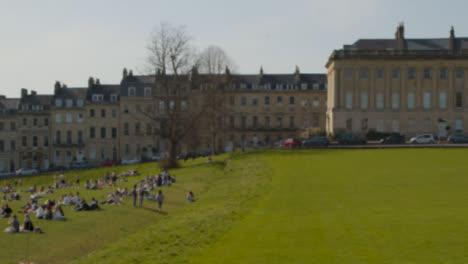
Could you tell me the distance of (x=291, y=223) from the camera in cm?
2022

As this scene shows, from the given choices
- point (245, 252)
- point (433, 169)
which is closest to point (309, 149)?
point (433, 169)

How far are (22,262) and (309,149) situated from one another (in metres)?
38.4

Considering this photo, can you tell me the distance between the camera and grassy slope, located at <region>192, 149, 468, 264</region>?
1542cm

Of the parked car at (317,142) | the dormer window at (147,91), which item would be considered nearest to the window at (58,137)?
the dormer window at (147,91)

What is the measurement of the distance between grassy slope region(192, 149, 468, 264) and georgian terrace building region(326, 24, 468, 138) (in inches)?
1249

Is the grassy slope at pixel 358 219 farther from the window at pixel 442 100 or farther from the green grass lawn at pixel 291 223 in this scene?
the window at pixel 442 100

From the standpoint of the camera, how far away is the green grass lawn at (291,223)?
16.0m

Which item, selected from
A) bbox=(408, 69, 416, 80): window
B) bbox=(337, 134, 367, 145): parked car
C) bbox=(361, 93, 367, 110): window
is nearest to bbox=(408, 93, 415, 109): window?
bbox=(408, 69, 416, 80): window

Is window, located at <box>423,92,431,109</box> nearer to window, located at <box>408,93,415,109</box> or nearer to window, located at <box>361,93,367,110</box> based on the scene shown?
window, located at <box>408,93,415,109</box>

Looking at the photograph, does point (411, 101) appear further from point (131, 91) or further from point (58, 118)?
point (58, 118)

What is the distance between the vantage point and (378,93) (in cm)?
6856

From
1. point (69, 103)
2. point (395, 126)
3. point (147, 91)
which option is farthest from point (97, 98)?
point (395, 126)

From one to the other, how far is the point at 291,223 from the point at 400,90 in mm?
53251

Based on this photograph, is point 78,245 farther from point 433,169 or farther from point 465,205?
point 433,169
